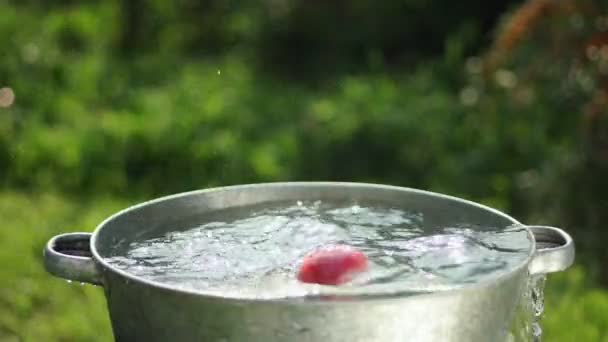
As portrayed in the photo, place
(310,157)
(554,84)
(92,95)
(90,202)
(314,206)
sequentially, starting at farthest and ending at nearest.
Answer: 1. (92,95)
2. (310,157)
3. (90,202)
4. (554,84)
5. (314,206)

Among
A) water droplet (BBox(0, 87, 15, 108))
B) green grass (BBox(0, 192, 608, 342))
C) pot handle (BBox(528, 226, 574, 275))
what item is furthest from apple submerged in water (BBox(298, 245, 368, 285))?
water droplet (BBox(0, 87, 15, 108))

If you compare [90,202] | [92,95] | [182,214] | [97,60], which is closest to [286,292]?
[182,214]

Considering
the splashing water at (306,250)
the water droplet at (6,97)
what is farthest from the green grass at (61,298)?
the splashing water at (306,250)

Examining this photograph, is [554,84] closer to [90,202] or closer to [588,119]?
[588,119]

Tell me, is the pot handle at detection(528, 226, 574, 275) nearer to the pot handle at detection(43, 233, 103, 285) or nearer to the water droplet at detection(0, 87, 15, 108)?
the pot handle at detection(43, 233, 103, 285)

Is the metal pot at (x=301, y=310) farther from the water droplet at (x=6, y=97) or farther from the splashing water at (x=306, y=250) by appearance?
the water droplet at (x=6, y=97)

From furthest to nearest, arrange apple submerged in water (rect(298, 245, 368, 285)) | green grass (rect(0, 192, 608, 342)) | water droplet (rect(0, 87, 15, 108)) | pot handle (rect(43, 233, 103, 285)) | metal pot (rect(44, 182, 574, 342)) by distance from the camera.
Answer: water droplet (rect(0, 87, 15, 108)) → green grass (rect(0, 192, 608, 342)) → pot handle (rect(43, 233, 103, 285)) → apple submerged in water (rect(298, 245, 368, 285)) → metal pot (rect(44, 182, 574, 342))

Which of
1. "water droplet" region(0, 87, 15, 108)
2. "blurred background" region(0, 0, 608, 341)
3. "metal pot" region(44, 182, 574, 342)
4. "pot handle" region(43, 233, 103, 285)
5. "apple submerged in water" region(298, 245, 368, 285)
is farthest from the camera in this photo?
"water droplet" region(0, 87, 15, 108)
